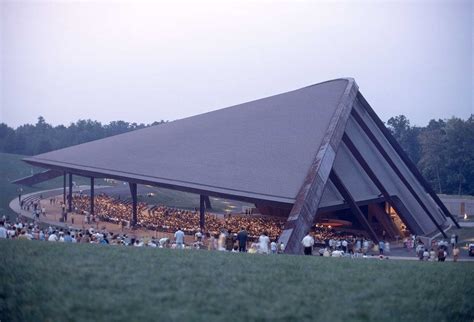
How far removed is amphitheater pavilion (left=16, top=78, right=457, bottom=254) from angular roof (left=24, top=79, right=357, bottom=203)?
0.05 metres

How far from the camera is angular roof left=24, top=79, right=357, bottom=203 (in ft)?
66.2

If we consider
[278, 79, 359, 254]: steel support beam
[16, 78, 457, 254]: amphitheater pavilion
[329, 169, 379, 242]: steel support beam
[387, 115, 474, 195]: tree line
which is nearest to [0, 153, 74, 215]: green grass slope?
[16, 78, 457, 254]: amphitheater pavilion

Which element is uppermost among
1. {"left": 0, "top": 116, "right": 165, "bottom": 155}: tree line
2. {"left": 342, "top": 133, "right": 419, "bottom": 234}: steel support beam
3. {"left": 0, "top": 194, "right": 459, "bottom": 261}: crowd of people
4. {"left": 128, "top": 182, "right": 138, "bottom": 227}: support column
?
{"left": 0, "top": 116, "right": 165, "bottom": 155}: tree line

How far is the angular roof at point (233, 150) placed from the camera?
794 inches

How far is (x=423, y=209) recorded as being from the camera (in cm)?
2597

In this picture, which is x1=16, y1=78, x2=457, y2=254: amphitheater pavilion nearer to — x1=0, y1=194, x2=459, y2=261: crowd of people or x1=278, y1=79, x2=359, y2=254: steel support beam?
x1=278, y1=79, x2=359, y2=254: steel support beam

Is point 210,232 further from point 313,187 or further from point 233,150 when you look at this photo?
point 313,187

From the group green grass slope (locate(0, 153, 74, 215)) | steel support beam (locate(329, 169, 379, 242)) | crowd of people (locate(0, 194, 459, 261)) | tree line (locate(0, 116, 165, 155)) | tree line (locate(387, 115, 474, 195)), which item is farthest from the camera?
tree line (locate(0, 116, 165, 155))

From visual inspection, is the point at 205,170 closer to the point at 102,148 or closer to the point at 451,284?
the point at 102,148

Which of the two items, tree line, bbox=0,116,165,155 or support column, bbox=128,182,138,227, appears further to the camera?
tree line, bbox=0,116,165,155

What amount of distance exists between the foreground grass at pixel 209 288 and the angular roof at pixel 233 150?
8.92 metres

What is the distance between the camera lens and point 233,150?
907 inches

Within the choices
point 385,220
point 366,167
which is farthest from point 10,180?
point 366,167

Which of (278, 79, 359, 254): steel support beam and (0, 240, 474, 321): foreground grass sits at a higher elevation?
(278, 79, 359, 254): steel support beam
